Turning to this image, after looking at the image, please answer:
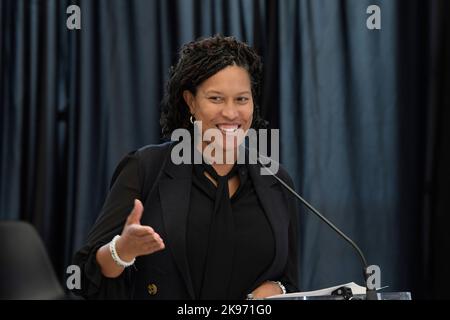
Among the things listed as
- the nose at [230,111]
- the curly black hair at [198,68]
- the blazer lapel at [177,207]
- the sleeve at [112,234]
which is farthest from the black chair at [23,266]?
the nose at [230,111]

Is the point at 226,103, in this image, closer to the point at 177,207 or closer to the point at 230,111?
the point at 230,111

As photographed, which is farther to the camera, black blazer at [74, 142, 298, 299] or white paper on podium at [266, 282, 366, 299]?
black blazer at [74, 142, 298, 299]

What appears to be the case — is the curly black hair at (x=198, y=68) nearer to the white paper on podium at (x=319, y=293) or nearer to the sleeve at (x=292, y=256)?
the sleeve at (x=292, y=256)

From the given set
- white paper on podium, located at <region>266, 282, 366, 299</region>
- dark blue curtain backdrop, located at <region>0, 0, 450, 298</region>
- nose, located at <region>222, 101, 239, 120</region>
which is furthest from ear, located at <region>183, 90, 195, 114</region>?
dark blue curtain backdrop, located at <region>0, 0, 450, 298</region>

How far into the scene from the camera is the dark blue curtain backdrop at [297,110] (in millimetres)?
2562

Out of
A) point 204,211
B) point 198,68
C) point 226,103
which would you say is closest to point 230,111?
point 226,103

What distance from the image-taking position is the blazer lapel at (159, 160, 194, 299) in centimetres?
143

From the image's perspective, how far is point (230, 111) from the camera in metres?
1.53

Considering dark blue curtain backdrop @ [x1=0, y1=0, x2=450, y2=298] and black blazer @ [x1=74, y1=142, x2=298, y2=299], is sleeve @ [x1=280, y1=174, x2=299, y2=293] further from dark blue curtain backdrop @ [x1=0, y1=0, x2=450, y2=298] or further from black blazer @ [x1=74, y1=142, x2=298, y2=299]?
dark blue curtain backdrop @ [x1=0, y1=0, x2=450, y2=298]

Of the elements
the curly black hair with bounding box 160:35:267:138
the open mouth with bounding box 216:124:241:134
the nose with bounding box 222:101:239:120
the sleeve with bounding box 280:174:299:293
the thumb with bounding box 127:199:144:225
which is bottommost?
the sleeve with bounding box 280:174:299:293

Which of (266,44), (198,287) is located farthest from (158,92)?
(198,287)

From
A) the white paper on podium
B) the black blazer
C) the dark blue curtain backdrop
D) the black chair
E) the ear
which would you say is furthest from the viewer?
the dark blue curtain backdrop

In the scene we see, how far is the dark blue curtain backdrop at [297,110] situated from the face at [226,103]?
1052 millimetres

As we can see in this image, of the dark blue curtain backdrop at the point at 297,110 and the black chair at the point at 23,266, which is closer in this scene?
the black chair at the point at 23,266
